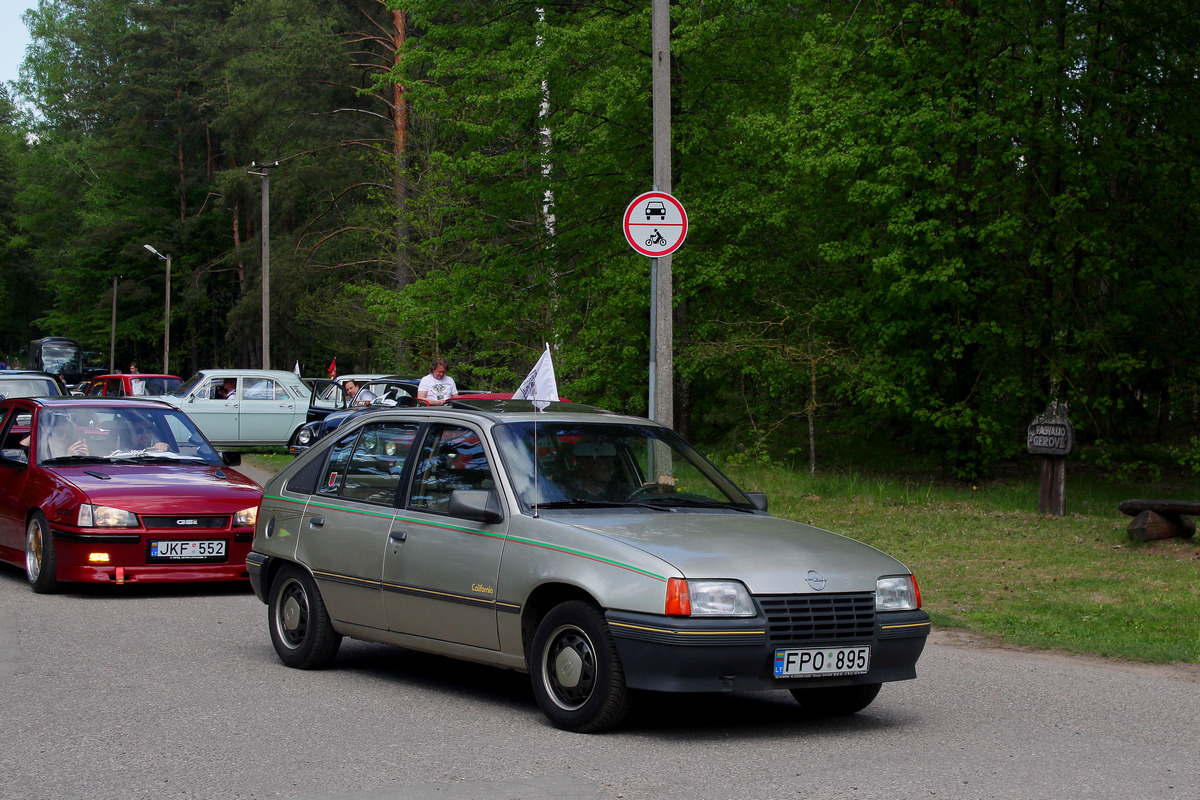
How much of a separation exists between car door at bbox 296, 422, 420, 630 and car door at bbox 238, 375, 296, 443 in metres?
22.4

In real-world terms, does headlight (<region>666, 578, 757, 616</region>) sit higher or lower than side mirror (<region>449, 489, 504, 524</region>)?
lower

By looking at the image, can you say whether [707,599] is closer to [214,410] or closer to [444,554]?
[444,554]

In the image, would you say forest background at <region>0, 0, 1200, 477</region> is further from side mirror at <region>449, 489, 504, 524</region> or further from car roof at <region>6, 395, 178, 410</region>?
side mirror at <region>449, 489, 504, 524</region>

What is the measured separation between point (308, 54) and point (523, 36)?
2404 cm

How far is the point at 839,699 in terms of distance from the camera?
22.6ft

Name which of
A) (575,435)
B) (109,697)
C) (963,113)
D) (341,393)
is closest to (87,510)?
(109,697)

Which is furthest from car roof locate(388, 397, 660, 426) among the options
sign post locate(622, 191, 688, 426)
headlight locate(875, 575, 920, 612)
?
sign post locate(622, 191, 688, 426)

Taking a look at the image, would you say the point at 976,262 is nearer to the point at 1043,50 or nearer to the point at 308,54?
the point at 1043,50

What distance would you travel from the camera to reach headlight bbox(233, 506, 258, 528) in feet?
37.6

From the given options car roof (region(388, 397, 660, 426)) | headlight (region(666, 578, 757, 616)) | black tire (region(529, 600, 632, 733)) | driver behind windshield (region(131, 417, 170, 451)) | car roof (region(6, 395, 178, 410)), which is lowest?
black tire (region(529, 600, 632, 733))

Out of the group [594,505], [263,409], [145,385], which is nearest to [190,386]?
[263,409]

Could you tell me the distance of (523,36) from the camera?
23.0m

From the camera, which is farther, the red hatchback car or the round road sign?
the round road sign

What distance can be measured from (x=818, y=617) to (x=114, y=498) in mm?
7123
